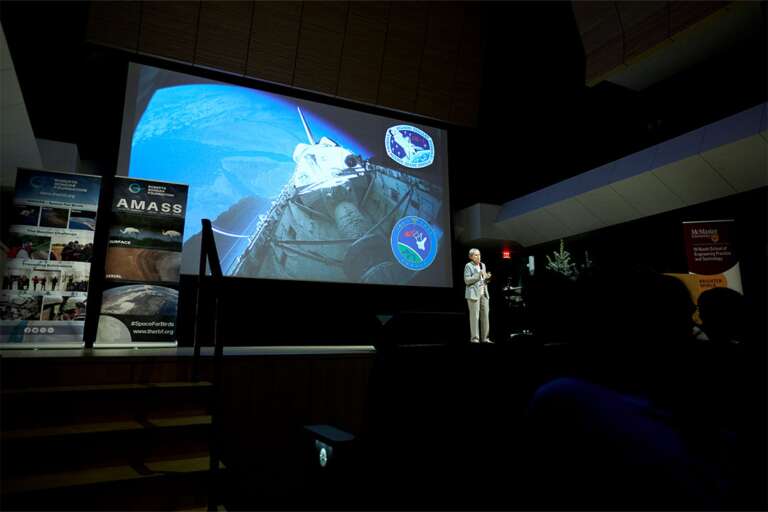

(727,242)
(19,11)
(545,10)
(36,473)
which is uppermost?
(545,10)

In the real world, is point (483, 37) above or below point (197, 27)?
above

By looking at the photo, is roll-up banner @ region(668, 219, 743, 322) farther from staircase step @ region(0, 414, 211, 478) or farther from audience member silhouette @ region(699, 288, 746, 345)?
staircase step @ region(0, 414, 211, 478)

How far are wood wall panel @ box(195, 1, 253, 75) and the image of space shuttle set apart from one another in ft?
3.94

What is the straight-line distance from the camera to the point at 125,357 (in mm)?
2764

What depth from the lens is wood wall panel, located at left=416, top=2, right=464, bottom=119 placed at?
7328 millimetres

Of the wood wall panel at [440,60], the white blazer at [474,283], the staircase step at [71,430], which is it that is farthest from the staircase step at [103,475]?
the wood wall panel at [440,60]

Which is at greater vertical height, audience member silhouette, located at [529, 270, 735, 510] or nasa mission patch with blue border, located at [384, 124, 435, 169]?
nasa mission patch with blue border, located at [384, 124, 435, 169]

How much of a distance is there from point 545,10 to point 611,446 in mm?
7782

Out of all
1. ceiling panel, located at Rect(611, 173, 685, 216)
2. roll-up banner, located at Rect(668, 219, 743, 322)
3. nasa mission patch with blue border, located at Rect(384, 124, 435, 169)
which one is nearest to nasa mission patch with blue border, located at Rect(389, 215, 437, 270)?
nasa mission patch with blue border, located at Rect(384, 124, 435, 169)

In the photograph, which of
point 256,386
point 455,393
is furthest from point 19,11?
point 455,393

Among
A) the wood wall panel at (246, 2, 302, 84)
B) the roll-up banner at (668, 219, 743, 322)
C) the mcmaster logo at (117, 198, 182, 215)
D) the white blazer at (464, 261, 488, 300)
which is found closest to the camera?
the mcmaster logo at (117, 198, 182, 215)

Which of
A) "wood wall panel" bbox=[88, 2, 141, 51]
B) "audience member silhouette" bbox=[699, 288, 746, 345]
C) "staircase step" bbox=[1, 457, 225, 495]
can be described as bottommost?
"staircase step" bbox=[1, 457, 225, 495]

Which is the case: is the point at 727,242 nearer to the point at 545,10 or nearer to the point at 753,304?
the point at 545,10

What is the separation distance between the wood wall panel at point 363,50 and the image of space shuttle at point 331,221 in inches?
47.7
